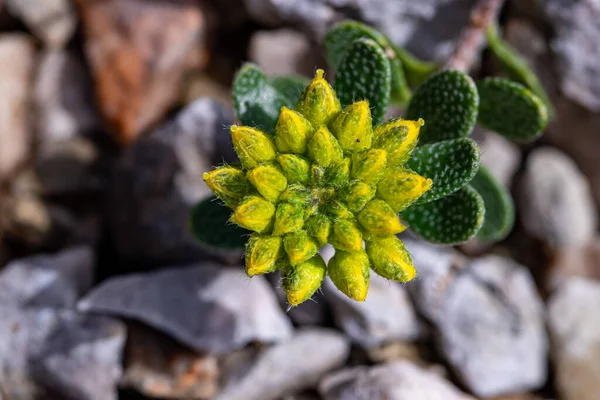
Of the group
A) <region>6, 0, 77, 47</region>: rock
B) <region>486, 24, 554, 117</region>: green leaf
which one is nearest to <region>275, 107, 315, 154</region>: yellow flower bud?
<region>486, 24, 554, 117</region>: green leaf

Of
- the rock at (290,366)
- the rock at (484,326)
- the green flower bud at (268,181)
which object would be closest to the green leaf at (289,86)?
the green flower bud at (268,181)

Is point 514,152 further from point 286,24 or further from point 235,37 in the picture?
point 235,37

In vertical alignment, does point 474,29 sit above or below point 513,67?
above

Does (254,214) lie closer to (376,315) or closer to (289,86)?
(289,86)

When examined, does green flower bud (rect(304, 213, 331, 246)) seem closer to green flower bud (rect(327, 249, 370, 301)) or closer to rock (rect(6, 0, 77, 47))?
green flower bud (rect(327, 249, 370, 301))

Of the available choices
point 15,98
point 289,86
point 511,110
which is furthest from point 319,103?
point 15,98

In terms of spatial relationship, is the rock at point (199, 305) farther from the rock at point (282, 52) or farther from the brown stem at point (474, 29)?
the brown stem at point (474, 29)
